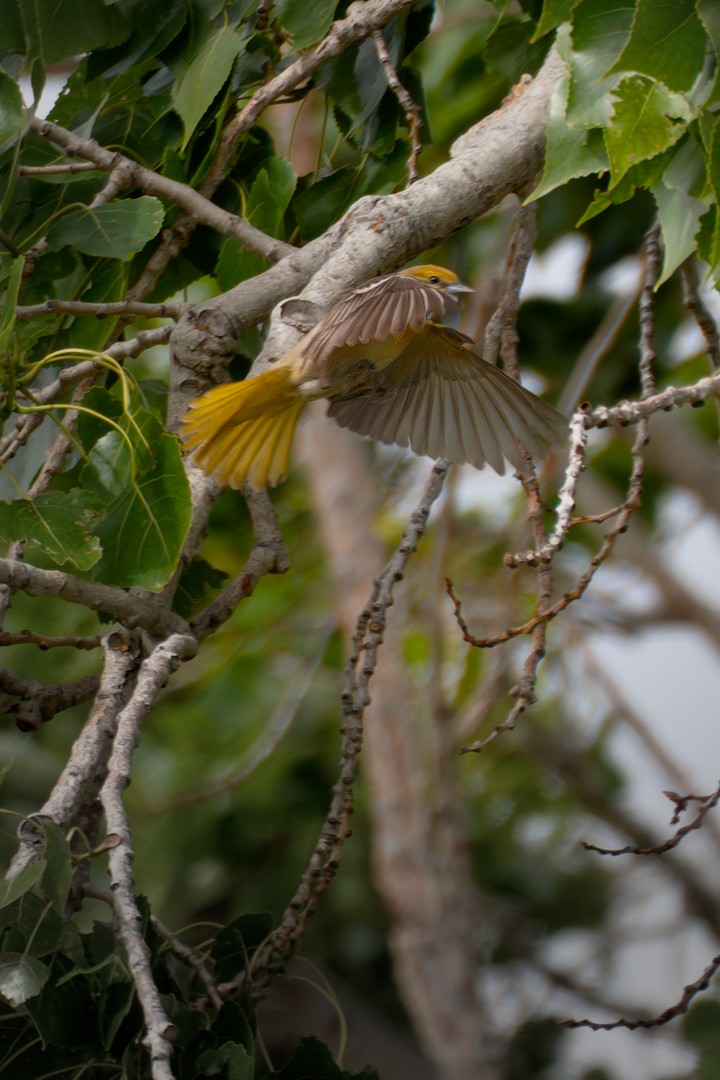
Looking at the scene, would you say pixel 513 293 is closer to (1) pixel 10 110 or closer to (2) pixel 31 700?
(1) pixel 10 110

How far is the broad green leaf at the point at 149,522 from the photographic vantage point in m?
1.12

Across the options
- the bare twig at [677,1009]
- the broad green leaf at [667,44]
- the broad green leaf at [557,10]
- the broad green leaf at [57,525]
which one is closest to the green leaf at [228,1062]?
the bare twig at [677,1009]

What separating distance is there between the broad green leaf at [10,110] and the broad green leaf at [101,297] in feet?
0.82

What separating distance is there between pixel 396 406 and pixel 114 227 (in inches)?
20.2

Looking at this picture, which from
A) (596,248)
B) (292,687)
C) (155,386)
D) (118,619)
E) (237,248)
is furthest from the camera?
(292,687)

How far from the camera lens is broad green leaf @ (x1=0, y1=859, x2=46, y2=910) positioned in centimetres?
90

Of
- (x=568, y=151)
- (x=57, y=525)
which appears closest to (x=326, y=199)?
(x=568, y=151)

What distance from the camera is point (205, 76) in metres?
1.30

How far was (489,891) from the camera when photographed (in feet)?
15.3

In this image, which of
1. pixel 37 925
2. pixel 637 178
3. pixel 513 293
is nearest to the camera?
pixel 37 925

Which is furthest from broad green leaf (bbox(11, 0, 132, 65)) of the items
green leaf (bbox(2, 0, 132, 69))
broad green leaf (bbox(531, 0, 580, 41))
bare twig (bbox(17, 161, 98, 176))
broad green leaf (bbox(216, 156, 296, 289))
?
broad green leaf (bbox(531, 0, 580, 41))

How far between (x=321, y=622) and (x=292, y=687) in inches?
20.1

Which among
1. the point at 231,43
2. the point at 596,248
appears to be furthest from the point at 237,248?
the point at 596,248

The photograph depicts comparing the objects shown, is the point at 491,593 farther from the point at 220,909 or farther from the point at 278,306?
the point at 278,306
